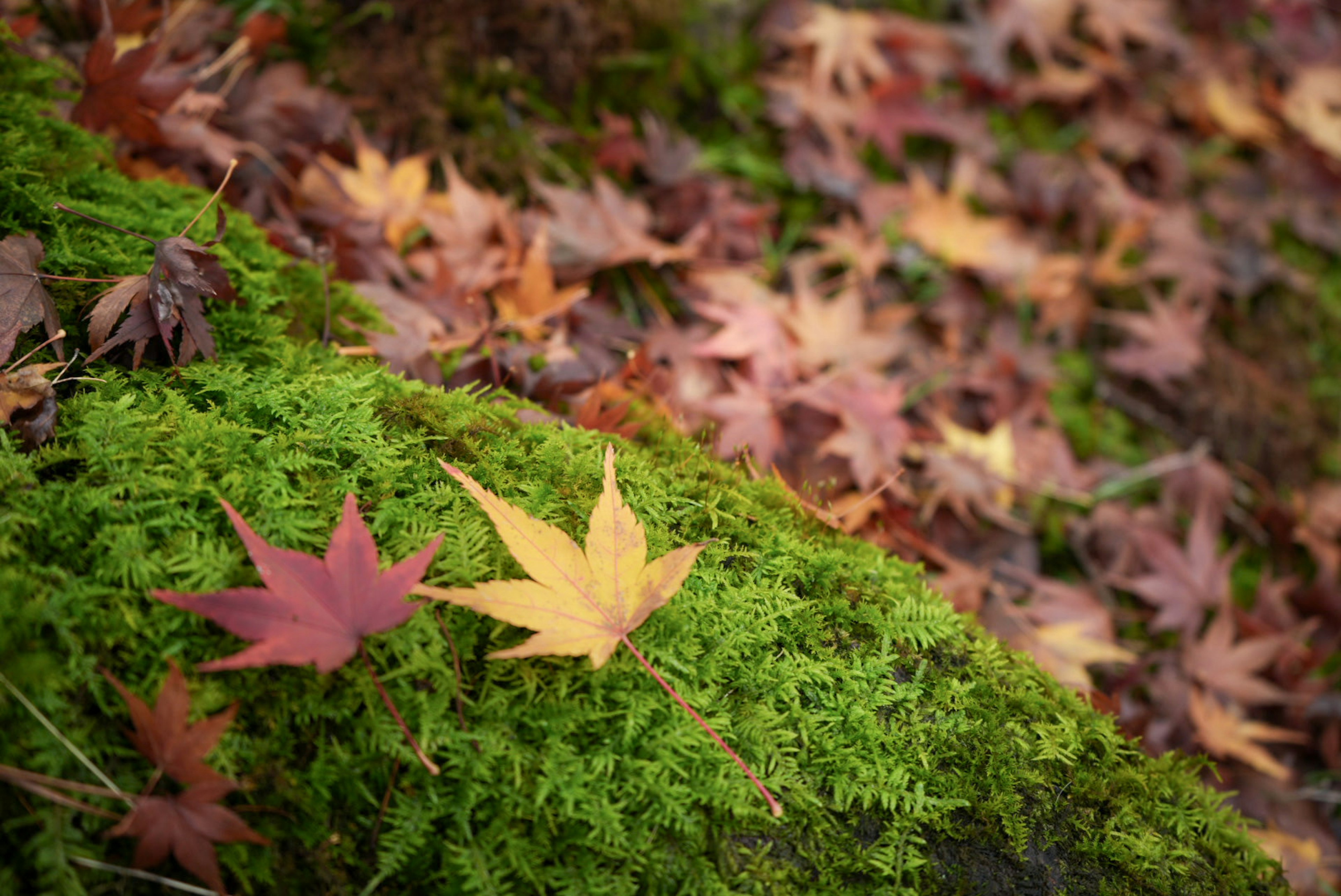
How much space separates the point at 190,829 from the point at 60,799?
0.14 metres

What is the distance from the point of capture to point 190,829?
895 millimetres

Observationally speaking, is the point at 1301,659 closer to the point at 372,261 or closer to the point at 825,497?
the point at 825,497

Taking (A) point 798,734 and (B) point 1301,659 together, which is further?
(B) point 1301,659

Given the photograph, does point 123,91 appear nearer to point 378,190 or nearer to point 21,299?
point 378,190

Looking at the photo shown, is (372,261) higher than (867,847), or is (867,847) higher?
(372,261)

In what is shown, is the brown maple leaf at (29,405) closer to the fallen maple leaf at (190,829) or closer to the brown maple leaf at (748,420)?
the fallen maple leaf at (190,829)

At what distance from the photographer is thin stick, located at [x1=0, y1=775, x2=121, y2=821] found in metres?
0.85

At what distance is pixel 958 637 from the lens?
52.7 inches

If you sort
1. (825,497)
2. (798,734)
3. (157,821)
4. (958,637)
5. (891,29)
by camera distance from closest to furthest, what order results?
(157,821) → (798,734) → (958,637) → (825,497) → (891,29)

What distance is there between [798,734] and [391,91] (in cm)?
229

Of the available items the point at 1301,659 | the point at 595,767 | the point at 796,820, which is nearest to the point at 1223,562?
the point at 1301,659

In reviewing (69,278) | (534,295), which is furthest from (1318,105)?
(69,278)

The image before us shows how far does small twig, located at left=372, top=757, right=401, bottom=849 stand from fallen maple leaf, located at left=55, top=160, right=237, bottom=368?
0.80 metres

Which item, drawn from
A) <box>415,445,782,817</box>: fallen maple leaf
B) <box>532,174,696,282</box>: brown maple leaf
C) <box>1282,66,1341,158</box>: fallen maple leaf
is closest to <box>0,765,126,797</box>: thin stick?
<box>415,445,782,817</box>: fallen maple leaf
